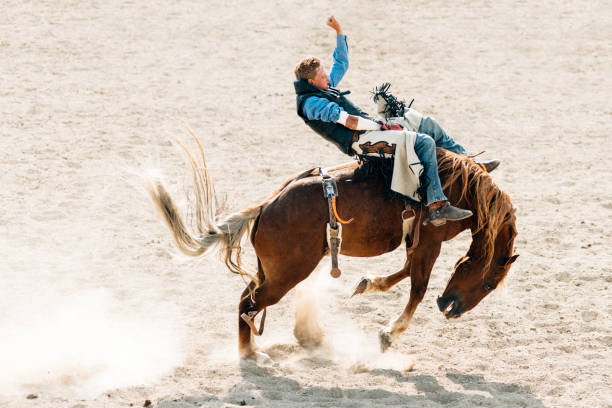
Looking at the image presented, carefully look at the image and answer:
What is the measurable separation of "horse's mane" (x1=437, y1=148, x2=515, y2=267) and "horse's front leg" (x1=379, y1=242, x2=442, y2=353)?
1.23 feet

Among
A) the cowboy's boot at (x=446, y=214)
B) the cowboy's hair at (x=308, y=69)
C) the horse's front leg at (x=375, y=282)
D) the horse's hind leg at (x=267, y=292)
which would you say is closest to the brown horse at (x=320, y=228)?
the horse's hind leg at (x=267, y=292)

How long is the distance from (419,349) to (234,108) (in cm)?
669

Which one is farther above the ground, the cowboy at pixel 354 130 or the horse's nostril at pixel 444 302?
the cowboy at pixel 354 130

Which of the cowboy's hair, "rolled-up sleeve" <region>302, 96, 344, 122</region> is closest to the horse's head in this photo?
"rolled-up sleeve" <region>302, 96, 344, 122</region>

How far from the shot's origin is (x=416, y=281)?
19.2 ft

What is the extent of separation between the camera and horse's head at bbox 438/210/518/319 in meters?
5.89

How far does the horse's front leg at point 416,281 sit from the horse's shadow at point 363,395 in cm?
37

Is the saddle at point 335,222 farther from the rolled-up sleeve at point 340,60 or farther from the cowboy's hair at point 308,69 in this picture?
the rolled-up sleeve at point 340,60

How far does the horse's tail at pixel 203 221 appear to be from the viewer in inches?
224

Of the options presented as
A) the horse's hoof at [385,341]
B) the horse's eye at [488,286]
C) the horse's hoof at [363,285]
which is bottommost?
the horse's hoof at [385,341]

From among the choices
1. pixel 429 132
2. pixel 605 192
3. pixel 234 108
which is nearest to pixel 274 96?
pixel 234 108

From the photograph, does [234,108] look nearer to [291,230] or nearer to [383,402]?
[291,230]

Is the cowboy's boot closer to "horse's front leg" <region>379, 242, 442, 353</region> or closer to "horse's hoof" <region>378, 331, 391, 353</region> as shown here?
"horse's front leg" <region>379, 242, 442, 353</region>

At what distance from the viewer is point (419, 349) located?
6055 millimetres
